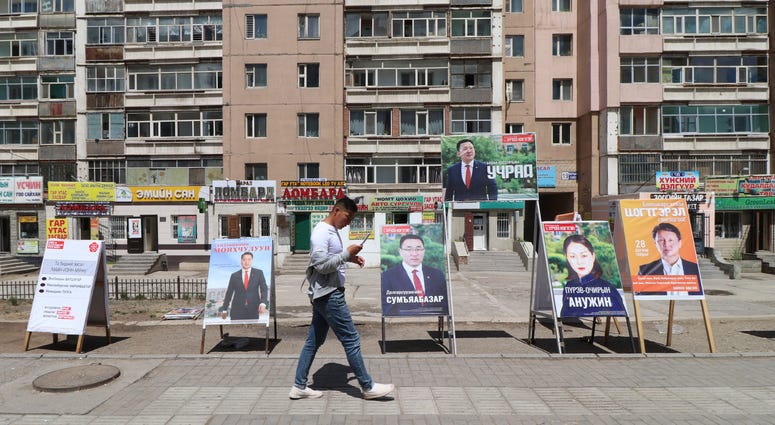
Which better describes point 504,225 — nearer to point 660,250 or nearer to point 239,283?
point 660,250

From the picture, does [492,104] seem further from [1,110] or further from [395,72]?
[1,110]

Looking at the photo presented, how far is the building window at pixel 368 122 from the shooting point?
30391 mm

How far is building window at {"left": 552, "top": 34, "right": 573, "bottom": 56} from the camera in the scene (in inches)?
1303

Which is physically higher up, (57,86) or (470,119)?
(57,86)

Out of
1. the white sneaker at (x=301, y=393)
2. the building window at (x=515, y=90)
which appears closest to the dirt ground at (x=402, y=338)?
the white sneaker at (x=301, y=393)

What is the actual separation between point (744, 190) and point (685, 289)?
80.2 ft

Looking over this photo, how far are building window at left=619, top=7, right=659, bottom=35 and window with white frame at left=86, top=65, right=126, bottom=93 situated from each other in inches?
1179

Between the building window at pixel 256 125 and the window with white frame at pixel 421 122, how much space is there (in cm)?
819

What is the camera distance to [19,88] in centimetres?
3100

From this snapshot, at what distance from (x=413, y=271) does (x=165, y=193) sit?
82.9 ft

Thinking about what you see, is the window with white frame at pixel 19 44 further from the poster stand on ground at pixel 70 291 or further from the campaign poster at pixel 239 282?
the campaign poster at pixel 239 282

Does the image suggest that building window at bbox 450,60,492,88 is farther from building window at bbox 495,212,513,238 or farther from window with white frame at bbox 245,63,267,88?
window with white frame at bbox 245,63,267,88

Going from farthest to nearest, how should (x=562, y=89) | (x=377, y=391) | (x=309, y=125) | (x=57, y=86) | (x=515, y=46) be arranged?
1. (x=562, y=89)
2. (x=515, y=46)
3. (x=57, y=86)
4. (x=309, y=125)
5. (x=377, y=391)

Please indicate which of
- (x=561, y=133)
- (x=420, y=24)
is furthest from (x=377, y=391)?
(x=561, y=133)
